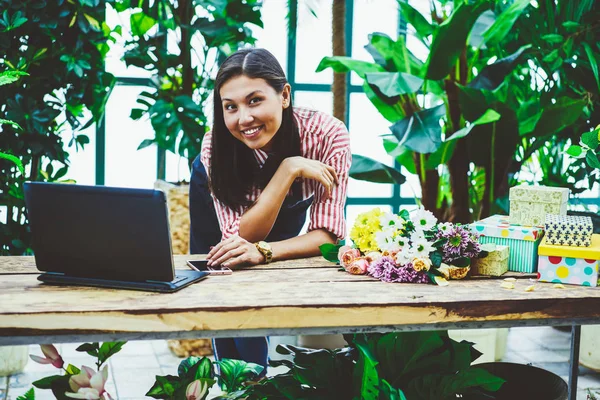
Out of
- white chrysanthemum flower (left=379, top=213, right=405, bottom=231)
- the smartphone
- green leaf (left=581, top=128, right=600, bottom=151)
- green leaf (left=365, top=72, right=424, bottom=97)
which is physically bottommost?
the smartphone

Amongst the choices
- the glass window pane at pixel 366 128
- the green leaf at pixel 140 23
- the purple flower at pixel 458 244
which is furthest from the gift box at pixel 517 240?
the glass window pane at pixel 366 128

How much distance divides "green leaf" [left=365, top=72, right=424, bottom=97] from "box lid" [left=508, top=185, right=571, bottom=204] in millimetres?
1387

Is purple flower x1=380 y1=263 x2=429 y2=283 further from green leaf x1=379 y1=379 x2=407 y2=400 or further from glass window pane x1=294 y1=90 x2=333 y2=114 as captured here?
glass window pane x1=294 y1=90 x2=333 y2=114

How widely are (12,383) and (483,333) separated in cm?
213

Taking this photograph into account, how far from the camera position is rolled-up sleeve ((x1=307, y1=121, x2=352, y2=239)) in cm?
220

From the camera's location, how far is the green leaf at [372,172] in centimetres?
374

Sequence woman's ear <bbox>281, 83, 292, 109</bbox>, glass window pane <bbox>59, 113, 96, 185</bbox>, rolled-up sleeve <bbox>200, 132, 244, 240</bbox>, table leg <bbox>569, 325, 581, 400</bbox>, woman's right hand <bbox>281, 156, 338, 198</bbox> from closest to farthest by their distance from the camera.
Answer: table leg <bbox>569, 325, 581, 400</bbox> → woman's right hand <bbox>281, 156, 338, 198</bbox> → rolled-up sleeve <bbox>200, 132, 244, 240</bbox> → woman's ear <bbox>281, 83, 292, 109</bbox> → glass window pane <bbox>59, 113, 96, 185</bbox>

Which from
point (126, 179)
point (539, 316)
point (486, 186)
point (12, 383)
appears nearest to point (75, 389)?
point (539, 316)

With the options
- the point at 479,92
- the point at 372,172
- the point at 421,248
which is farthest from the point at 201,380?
the point at 372,172

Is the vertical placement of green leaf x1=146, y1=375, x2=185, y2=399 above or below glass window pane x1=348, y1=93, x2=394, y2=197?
below

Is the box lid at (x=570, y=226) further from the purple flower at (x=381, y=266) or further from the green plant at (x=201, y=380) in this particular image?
the green plant at (x=201, y=380)

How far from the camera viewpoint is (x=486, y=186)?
3623mm

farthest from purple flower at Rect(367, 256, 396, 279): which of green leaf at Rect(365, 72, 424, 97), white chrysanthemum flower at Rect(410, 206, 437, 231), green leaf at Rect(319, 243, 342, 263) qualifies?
green leaf at Rect(365, 72, 424, 97)

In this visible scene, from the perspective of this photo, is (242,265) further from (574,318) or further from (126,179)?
(126,179)
